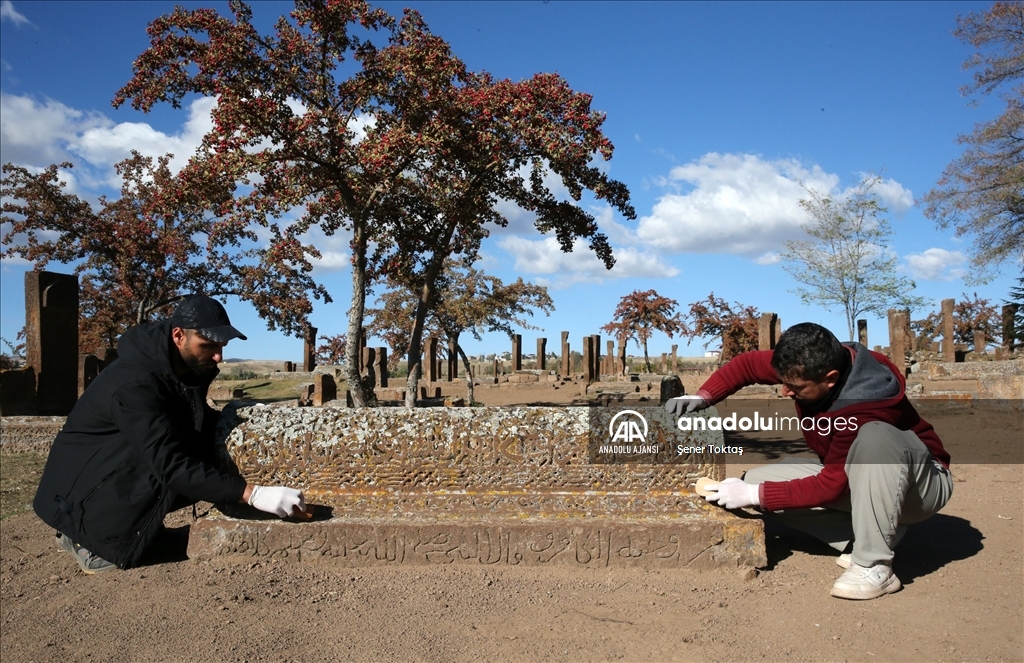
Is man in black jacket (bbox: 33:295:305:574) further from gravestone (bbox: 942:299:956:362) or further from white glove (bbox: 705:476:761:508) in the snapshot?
gravestone (bbox: 942:299:956:362)

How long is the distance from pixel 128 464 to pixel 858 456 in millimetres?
3358

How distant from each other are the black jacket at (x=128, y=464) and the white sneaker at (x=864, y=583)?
9.03ft

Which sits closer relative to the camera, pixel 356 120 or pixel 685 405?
pixel 685 405

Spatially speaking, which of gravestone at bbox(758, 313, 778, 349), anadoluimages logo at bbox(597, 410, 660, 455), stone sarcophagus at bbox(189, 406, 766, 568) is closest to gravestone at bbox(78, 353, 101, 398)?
stone sarcophagus at bbox(189, 406, 766, 568)

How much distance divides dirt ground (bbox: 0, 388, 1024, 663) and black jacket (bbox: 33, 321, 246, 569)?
0.27m

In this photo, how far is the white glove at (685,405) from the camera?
147 inches

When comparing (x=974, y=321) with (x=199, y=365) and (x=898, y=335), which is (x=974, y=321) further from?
(x=199, y=365)

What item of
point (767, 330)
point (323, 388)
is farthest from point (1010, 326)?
point (323, 388)

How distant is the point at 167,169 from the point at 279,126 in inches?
386

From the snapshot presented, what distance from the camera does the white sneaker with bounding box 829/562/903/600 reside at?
123 inches

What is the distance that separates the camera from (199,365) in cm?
363

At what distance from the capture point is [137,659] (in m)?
2.79

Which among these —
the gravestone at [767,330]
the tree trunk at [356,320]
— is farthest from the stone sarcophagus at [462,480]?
the gravestone at [767,330]

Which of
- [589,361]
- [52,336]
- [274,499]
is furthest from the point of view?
[589,361]
